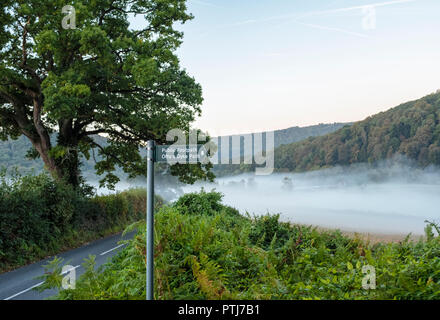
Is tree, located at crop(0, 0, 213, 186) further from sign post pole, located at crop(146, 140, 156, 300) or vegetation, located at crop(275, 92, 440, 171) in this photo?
sign post pole, located at crop(146, 140, 156, 300)

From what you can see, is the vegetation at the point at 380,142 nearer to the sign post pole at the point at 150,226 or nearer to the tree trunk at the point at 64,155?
the tree trunk at the point at 64,155

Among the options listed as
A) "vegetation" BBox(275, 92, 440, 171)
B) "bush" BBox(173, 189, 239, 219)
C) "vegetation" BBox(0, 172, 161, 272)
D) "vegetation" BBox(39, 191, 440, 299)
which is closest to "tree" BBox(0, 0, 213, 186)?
"vegetation" BBox(0, 172, 161, 272)

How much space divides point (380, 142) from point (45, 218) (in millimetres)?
13976

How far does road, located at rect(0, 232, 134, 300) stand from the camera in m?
A: 10.2

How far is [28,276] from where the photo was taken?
12328 millimetres

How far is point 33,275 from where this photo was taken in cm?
1241

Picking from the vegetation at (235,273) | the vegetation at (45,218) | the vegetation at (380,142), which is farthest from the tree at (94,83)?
the vegetation at (235,273)

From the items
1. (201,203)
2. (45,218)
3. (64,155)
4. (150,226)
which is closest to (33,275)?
(45,218)

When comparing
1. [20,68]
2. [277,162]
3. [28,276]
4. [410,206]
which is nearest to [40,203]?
[28,276]

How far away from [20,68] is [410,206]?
18295 mm

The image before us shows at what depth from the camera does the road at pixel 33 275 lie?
10.2 metres

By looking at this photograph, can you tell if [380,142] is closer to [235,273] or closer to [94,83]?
[235,273]

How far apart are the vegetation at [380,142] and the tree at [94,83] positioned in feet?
18.3
